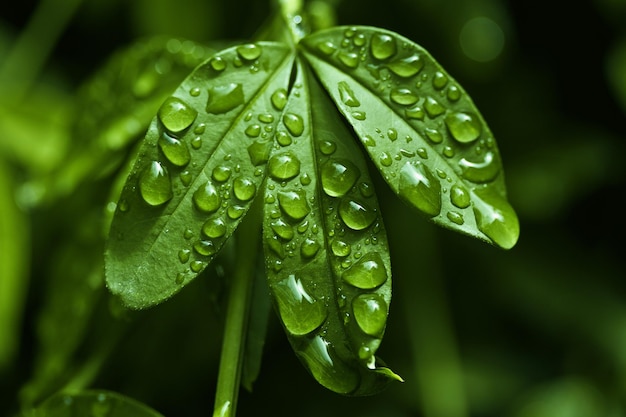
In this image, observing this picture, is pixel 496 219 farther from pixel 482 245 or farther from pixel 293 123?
pixel 482 245

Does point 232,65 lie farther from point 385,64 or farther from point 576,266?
point 576,266

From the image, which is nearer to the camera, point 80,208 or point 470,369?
point 80,208

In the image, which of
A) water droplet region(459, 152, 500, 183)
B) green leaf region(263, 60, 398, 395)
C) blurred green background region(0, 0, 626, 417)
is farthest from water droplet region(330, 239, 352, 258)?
blurred green background region(0, 0, 626, 417)

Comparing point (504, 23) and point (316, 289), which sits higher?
point (504, 23)

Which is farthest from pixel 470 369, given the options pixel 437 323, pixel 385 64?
pixel 385 64

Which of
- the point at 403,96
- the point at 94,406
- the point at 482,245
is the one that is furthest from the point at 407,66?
the point at 482,245

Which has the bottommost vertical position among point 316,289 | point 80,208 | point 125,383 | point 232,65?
point 125,383

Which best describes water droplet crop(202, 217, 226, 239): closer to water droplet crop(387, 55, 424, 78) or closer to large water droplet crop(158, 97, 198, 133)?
large water droplet crop(158, 97, 198, 133)
